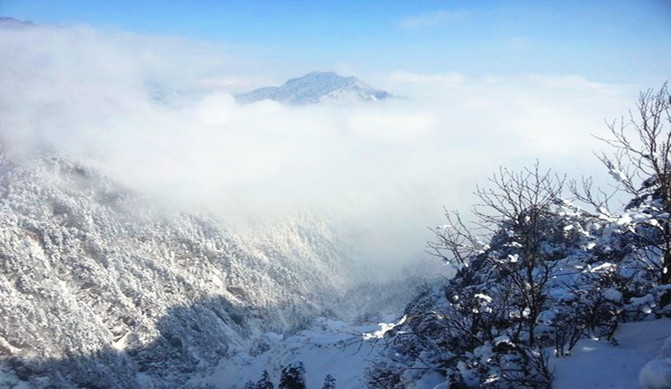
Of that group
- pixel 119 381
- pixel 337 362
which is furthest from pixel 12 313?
pixel 337 362

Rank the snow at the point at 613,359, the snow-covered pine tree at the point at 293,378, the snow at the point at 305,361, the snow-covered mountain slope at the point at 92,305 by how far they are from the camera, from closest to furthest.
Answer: the snow at the point at 613,359
the snow-covered pine tree at the point at 293,378
the snow at the point at 305,361
the snow-covered mountain slope at the point at 92,305

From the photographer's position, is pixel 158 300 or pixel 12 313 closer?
pixel 12 313

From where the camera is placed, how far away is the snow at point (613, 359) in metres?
9.75

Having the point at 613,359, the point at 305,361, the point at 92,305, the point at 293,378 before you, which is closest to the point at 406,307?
the point at 293,378

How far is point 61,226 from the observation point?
581ft

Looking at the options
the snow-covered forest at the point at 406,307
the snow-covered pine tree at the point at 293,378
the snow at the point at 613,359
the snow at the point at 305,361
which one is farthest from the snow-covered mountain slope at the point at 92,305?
the snow at the point at 613,359

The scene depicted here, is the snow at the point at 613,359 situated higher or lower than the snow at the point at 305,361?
higher

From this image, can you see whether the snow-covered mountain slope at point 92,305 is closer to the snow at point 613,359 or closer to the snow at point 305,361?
the snow at point 305,361

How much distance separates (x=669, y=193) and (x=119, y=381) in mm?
157176

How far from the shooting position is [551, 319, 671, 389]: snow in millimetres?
9750

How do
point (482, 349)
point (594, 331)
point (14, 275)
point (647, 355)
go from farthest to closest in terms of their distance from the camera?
point (14, 275) < point (594, 331) < point (482, 349) < point (647, 355)

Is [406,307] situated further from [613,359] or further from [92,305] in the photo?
[92,305]

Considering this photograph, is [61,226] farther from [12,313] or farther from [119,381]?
[119,381]

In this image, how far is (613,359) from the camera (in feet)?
33.6
